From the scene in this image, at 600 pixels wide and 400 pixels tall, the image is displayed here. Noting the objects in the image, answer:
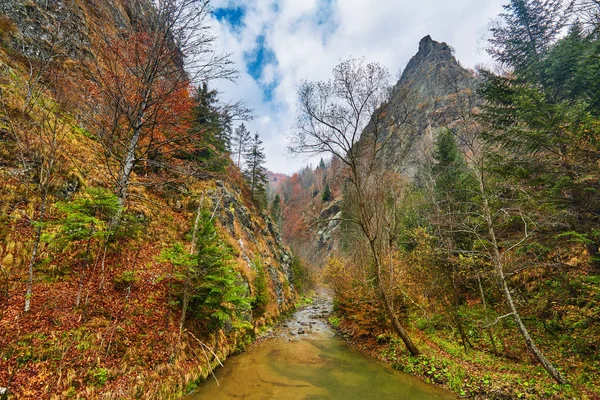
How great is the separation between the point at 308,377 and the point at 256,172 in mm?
24314

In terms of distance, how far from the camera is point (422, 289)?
1121 cm

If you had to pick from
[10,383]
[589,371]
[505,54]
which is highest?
[505,54]

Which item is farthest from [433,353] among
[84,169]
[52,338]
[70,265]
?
[84,169]

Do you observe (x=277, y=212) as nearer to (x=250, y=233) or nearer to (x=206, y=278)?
(x=250, y=233)

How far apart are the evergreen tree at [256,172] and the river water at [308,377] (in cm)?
1995

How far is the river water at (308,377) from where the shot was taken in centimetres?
678

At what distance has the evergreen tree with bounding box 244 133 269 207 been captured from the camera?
2961cm

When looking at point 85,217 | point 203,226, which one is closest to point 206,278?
point 203,226

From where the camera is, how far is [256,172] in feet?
97.8

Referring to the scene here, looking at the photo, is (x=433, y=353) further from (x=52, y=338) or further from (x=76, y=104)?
(x=76, y=104)

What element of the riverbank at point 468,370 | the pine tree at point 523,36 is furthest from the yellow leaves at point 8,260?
the pine tree at point 523,36

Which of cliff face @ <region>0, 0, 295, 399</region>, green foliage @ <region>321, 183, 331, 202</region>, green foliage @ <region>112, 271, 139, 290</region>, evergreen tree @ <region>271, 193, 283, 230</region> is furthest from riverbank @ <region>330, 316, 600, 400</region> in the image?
green foliage @ <region>321, 183, 331, 202</region>

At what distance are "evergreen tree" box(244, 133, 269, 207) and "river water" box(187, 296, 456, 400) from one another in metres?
19.9

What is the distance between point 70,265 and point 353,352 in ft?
35.2
